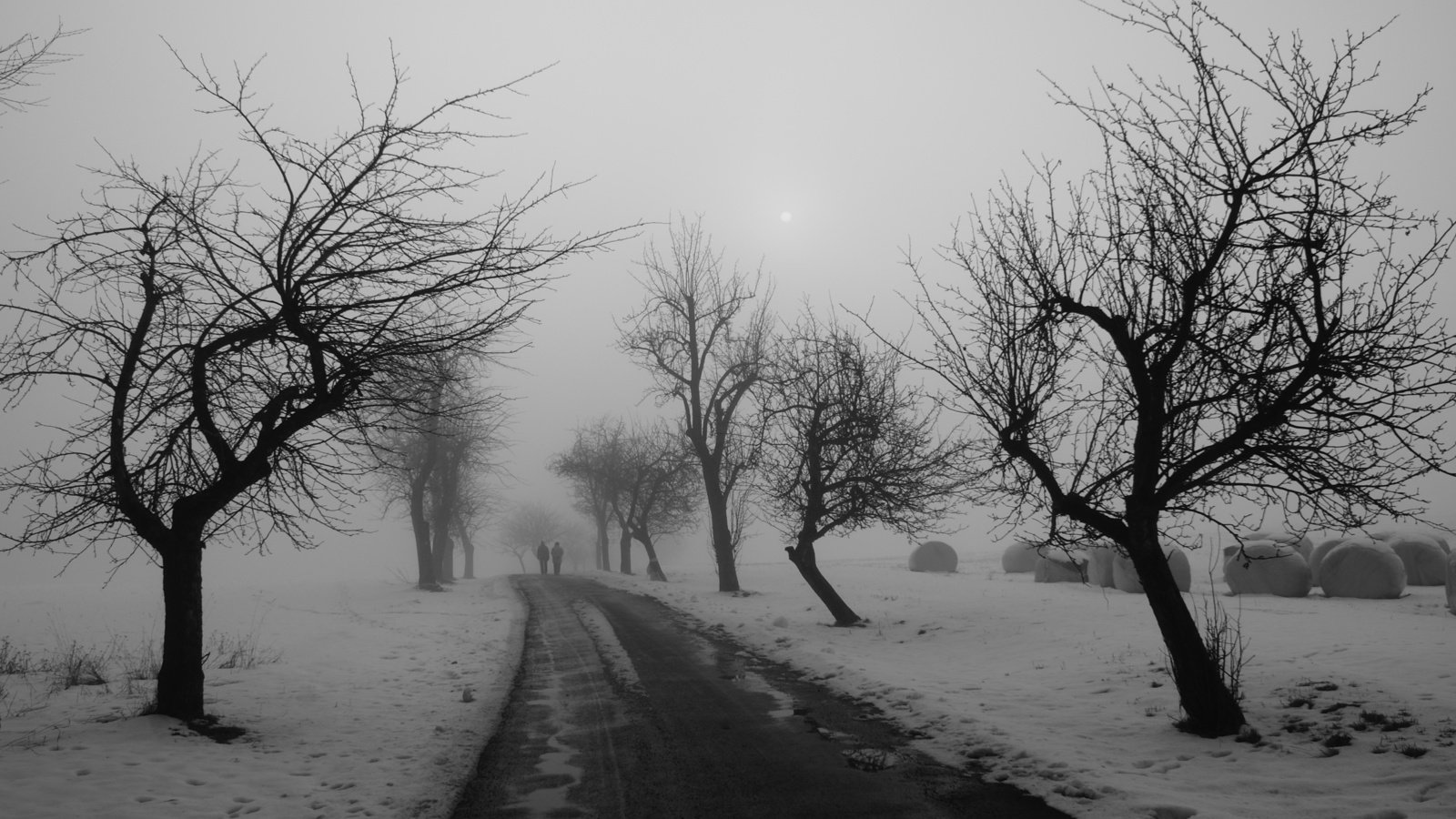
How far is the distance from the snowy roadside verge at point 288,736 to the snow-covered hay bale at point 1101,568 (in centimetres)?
1721

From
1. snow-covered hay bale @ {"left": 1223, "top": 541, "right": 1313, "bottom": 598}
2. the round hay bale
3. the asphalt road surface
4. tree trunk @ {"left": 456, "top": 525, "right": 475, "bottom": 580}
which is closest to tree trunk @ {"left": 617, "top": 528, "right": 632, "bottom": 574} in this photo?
tree trunk @ {"left": 456, "top": 525, "right": 475, "bottom": 580}

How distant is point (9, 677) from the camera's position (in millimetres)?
9164

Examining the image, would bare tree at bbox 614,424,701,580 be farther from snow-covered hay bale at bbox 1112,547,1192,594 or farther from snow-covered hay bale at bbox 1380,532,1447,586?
snow-covered hay bale at bbox 1380,532,1447,586

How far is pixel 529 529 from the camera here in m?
84.8

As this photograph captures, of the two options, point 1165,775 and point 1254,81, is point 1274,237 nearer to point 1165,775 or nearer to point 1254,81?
point 1254,81

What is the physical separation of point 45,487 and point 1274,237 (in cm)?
1107

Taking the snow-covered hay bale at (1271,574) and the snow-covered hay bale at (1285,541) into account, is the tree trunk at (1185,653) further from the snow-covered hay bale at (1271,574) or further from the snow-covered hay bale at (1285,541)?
the snow-covered hay bale at (1285,541)

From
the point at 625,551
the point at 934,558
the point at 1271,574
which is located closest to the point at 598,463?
the point at 625,551

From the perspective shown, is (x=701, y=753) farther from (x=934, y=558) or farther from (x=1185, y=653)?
(x=934, y=558)

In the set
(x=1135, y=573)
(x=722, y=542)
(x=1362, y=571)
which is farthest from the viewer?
(x=722, y=542)

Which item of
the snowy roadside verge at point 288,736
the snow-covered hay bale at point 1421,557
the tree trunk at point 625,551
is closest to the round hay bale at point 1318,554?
the snow-covered hay bale at point 1421,557

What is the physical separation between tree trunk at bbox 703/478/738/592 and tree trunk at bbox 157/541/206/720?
53.1 feet

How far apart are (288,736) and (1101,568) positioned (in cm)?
2202

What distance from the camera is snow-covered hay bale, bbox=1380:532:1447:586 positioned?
19.0 metres
